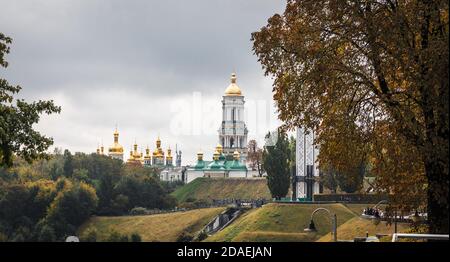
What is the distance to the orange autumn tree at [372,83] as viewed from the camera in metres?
26.7

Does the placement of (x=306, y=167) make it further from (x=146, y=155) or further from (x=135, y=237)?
(x=146, y=155)

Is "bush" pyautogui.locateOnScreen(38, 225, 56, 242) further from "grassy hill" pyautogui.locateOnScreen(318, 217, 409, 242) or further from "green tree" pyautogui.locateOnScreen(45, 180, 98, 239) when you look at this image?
"grassy hill" pyautogui.locateOnScreen(318, 217, 409, 242)

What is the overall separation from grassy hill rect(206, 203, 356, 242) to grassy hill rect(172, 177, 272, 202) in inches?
1473

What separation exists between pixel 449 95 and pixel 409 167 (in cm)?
542

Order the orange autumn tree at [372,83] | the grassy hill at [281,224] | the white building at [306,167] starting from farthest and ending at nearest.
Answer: the white building at [306,167] → the grassy hill at [281,224] → the orange autumn tree at [372,83]

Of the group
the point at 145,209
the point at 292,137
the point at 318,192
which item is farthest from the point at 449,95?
the point at 292,137

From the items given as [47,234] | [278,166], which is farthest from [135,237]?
[278,166]

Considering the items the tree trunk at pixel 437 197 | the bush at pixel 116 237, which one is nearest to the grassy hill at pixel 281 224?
the bush at pixel 116 237

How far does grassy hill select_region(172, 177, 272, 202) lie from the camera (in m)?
136

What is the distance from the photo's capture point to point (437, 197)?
27.0 m

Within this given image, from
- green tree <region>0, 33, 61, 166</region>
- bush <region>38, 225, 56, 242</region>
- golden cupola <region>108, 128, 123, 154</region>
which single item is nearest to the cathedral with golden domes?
golden cupola <region>108, 128, 123, 154</region>

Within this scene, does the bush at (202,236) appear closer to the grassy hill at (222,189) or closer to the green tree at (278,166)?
the green tree at (278,166)

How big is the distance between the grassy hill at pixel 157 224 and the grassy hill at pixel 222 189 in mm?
20229
